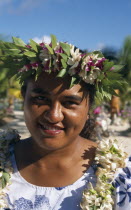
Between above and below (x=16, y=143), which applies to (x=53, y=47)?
above

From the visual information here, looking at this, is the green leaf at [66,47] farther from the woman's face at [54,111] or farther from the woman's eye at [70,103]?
the woman's eye at [70,103]

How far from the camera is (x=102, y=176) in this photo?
2025mm

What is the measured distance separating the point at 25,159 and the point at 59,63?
2.58 ft

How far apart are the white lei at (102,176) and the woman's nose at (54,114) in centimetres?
40

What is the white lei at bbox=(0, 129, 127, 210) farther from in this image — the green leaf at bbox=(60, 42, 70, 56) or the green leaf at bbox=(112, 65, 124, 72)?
the green leaf at bbox=(60, 42, 70, 56)

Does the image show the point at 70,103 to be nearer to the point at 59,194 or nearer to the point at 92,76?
the point at 92,76

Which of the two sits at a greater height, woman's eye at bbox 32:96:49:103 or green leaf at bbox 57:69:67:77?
green leaf at bbox 57:69:67:77

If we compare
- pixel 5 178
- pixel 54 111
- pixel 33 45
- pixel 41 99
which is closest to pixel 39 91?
pixel 41 99

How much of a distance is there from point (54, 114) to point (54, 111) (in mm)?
22

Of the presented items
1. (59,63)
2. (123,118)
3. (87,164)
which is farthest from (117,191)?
(123,118)

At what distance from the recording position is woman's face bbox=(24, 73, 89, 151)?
1963 mm

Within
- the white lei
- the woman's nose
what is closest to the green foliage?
the white lei

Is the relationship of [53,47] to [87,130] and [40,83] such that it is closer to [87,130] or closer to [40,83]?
[40,83]

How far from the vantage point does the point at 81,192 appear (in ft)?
6.77
